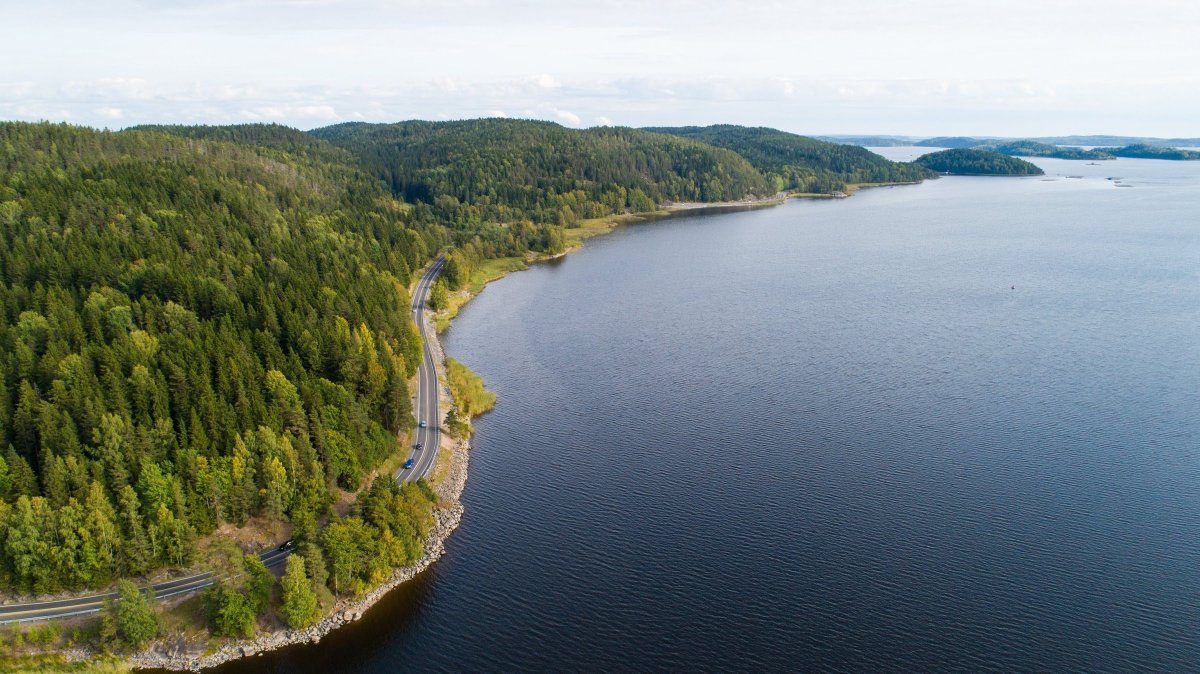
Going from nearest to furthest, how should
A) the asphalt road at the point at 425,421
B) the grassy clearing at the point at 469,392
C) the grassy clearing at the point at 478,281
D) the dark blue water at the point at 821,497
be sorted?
the dark blue water at the point at 821,497
the asphalt road at the point at 425,421
the grassy clearing at the point at 469,392
the grassy clearing at the point at 478,281

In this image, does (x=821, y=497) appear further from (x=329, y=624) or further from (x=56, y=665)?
(x=56, y=665)

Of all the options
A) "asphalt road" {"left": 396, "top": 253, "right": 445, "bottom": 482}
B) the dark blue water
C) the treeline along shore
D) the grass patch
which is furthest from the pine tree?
"asphalt road" {"left": 396, "top": 253, "right": 445, "bottom": 482}

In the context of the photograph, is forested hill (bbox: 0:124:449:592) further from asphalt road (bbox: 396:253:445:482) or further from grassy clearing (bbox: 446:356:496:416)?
grassy clearing (bbox: 446:356:496:416)

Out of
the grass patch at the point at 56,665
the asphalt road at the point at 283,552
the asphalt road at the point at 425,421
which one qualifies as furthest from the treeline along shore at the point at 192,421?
the asphalt road at the point at 425,421

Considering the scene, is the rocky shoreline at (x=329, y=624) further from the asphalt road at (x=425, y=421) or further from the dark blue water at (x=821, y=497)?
the asphalt road at (x=425, y=421)

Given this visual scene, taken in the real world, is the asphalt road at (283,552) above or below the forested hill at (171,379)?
below
